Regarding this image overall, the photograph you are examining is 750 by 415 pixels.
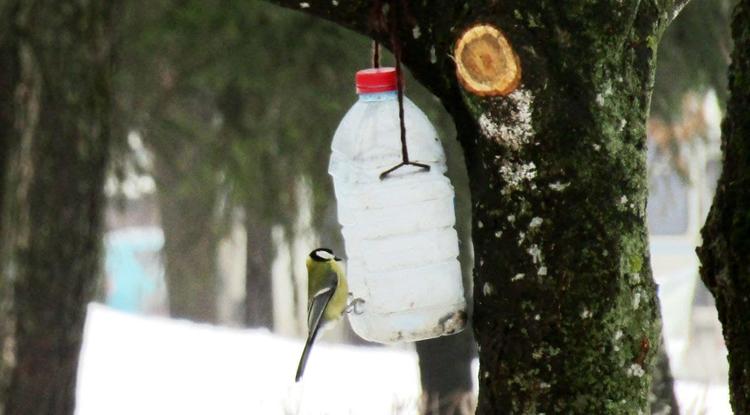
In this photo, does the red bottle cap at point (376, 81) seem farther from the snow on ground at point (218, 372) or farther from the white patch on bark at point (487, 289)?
the snow on ground at point (218, 372)

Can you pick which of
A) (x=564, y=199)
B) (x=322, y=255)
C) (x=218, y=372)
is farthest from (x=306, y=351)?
(x=218, y=372)

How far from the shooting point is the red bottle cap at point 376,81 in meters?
2.65

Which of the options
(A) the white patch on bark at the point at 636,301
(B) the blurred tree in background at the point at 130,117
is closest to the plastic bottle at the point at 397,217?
(A) the white patch on bark at the point at 636,301

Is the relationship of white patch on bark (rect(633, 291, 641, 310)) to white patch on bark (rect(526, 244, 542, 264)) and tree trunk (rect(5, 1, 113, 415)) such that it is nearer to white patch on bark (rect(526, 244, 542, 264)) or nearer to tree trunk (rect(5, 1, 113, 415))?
white patch on bark (rect(526, 244, 542, 264))

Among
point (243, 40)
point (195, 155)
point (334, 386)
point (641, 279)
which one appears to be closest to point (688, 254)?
point (334, 386)

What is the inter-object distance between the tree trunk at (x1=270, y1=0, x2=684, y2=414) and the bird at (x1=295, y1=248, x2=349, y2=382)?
1.67 ft


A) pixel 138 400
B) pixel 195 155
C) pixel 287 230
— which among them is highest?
pixel 195 155

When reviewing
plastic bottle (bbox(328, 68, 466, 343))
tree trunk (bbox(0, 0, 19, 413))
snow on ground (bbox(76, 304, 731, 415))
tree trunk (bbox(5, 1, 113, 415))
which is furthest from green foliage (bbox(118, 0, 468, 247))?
plastic bottle (bbox(328, 68, 466, 343))

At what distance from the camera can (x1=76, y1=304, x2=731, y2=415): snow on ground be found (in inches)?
371

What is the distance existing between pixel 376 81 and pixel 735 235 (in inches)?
33.5

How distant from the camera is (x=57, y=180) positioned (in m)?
6.45

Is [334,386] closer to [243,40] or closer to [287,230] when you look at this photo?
[287,230]

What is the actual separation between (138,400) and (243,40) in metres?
4.77

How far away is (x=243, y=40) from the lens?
657cm
